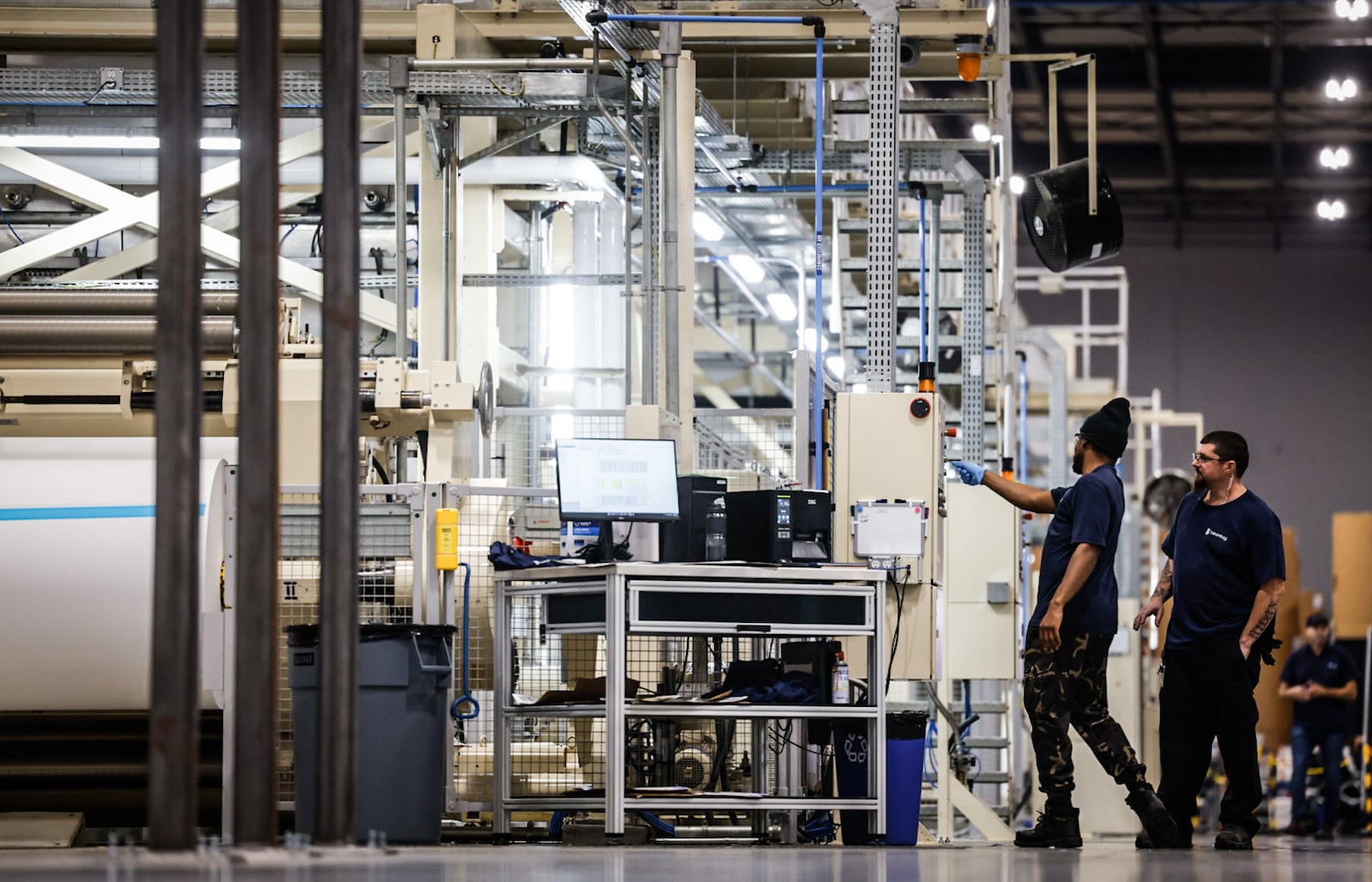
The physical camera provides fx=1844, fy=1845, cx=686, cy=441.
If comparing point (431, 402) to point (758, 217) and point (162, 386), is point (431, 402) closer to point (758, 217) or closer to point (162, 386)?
point (162, 386)

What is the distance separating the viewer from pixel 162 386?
4625 mm

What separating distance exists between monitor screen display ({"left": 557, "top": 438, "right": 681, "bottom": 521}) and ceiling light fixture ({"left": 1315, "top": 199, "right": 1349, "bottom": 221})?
67.0 ft

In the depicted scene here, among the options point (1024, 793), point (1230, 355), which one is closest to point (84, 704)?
point (1024, 793)

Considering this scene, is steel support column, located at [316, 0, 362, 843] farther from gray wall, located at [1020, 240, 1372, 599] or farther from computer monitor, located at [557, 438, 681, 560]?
gray wall, located at [1020, 240, 1372, 599]

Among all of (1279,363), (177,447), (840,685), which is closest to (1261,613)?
(840,685)

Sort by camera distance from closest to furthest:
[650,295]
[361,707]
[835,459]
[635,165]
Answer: [361,707] < [835,459] < [650,295] < [635,165]

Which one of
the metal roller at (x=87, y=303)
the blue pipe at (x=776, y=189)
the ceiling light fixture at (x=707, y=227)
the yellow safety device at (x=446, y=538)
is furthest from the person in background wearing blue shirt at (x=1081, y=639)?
the ceiling light fixture at (x=707, y=227)

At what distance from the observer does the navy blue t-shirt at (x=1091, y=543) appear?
7.61m

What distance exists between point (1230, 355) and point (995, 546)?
17108 millimetres

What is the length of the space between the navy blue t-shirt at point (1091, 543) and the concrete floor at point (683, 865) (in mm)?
952

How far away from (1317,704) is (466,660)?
9631mm

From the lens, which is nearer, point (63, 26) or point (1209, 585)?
point (1209, 585)

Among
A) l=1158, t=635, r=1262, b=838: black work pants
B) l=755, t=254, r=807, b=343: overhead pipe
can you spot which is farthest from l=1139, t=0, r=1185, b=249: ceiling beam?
l=1158, t=635, r=1262, b=838: black work pants

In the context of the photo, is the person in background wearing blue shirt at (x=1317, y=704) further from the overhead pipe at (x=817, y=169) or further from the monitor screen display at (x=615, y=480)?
the monitor screen display at (x=615, y=480)
